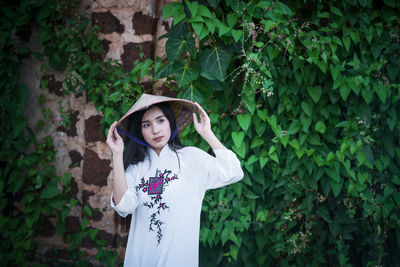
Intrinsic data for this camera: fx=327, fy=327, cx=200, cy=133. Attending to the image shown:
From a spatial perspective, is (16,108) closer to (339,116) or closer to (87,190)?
(87,190)

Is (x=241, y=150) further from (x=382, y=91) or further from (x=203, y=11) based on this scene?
(x=382, y=91)

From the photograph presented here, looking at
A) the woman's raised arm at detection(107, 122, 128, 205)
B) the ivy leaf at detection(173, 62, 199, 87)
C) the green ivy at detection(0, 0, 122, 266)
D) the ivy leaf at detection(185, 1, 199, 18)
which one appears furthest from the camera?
the green ivy at detection(0, 0, 122, 266)

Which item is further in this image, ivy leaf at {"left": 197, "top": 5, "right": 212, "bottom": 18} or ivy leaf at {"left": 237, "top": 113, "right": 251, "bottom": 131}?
ivy leaf at {"left": 237, "top": 113, "right": 251, "bottom": 131}

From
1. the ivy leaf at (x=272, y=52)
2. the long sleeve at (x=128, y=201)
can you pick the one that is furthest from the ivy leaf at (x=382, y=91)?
the long sleeve at (x=128, y=201)

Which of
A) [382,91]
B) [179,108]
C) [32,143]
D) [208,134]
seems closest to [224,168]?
[208,134]

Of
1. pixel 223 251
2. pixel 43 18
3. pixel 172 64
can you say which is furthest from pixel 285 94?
pixel 43 18

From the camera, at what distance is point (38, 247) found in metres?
2.58

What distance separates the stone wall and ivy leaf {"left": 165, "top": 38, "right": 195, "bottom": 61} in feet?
1.60

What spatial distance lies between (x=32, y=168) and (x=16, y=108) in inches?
18.0

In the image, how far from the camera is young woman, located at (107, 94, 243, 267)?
1.54 metres

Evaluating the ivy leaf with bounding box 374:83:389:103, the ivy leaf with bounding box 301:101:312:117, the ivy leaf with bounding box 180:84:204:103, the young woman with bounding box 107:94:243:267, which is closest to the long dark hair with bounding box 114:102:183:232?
the young woman with bounding box 107:94:243:267

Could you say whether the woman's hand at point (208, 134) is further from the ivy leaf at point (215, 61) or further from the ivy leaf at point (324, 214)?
the ivy leaf at point (324, 214)

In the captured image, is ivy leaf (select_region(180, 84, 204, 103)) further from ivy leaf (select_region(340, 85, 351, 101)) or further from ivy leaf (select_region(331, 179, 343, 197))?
ivy leaf (select_region(331, 179, 343, 197))

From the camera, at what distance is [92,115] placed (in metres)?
2.43
